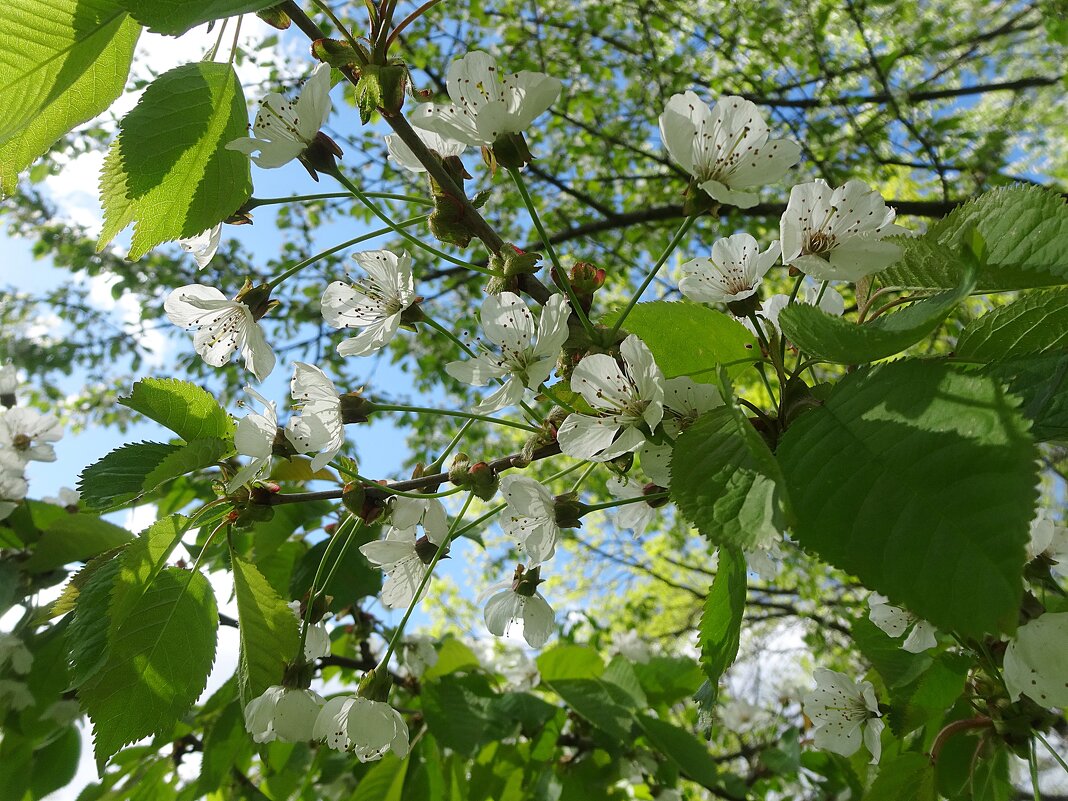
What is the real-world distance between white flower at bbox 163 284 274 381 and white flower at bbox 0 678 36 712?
113cm

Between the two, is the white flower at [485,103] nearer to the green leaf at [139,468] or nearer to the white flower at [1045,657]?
the green leaf at [139,468]

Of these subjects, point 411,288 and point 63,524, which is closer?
point 411,288

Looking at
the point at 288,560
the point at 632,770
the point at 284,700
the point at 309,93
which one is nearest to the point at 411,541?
the point at 284,700

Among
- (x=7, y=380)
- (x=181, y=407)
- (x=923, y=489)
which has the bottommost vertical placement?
(x=923, y=489)

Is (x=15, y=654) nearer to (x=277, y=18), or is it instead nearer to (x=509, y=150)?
(x=277, y=18)

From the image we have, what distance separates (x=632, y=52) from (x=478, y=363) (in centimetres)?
437

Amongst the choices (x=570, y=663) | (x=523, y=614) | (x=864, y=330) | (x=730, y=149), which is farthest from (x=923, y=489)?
(x=570, y=663)

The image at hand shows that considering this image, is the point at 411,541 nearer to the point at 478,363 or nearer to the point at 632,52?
the point at 478,363

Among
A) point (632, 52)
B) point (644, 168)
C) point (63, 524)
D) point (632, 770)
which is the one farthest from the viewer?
point (644, 168)

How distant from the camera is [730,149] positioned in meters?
0.91

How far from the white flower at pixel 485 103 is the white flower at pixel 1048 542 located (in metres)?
0.86

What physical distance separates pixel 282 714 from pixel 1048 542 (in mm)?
1083

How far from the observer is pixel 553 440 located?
3.04ft

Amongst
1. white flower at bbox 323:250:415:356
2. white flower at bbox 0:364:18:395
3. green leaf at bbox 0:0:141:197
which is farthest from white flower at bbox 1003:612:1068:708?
white flower at bbox 0:364:18:395
